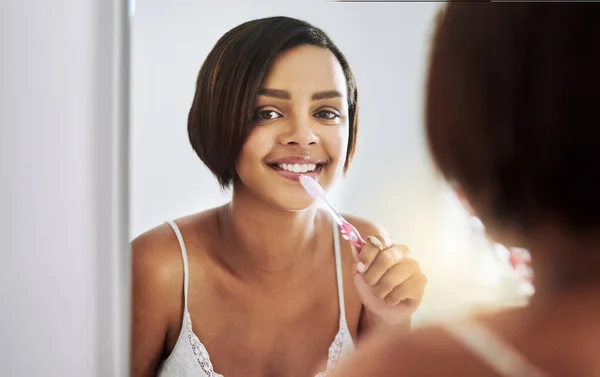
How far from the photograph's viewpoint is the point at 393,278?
35.2 inches

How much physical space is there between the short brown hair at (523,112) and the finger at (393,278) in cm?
18

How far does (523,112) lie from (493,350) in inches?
10.8

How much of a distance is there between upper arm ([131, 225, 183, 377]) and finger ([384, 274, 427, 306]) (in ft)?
1.05

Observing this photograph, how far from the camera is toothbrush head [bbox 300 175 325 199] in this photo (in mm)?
896

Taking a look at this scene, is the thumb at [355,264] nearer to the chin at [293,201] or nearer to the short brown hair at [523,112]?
the chin at [293,201]

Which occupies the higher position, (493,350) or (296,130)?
(296,130)

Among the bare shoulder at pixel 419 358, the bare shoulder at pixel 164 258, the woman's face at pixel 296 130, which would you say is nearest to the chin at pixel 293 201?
the woman's face at pixel 296 130

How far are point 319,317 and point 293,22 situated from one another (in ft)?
1.46

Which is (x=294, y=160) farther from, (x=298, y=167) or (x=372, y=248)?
(x=372, y=248)

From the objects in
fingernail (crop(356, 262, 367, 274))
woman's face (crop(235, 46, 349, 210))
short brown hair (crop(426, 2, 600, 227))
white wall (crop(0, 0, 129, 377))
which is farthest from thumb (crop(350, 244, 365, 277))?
white wall (crop(0, 0, 129, 377))

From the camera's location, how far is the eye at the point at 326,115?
2.91 ft

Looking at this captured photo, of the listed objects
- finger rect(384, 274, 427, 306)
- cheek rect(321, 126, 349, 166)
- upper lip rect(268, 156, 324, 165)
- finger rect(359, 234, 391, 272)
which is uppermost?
cheek rect(321, 126, 349, 166)

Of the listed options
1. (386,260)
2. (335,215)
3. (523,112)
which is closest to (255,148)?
(335,215)

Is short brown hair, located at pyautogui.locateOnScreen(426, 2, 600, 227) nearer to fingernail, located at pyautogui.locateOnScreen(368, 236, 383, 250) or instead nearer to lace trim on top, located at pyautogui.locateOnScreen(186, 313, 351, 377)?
fingernail, located at pyautogui.locateOnScreen(368, 236, 383, 250)
